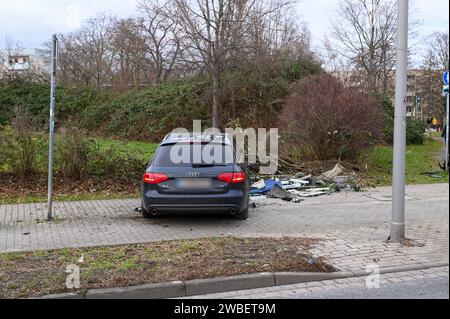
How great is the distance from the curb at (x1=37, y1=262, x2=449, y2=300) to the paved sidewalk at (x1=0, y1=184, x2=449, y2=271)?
1.13 feet

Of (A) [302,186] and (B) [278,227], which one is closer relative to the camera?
(B) [278,227]

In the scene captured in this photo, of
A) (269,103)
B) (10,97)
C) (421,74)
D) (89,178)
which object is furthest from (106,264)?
(421,74)

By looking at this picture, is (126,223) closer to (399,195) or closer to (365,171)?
(399,195)

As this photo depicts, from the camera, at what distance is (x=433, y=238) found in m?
7.00

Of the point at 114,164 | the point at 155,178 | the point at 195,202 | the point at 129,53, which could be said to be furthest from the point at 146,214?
the point at 129,53

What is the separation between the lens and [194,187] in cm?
767

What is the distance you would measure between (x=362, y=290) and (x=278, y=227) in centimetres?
303

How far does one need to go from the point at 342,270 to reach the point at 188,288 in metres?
1.79

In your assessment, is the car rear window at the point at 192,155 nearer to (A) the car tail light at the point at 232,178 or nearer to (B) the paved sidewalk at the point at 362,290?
(A) the car tail light at the point at 232,178

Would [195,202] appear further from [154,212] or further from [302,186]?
[302,186]

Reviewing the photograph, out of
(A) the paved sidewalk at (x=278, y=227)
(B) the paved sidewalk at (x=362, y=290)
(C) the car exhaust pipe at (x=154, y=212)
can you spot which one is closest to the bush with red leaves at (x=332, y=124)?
(A) the paved sidewalk at (x=278, y=227)

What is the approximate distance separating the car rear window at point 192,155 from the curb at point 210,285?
2.98 m

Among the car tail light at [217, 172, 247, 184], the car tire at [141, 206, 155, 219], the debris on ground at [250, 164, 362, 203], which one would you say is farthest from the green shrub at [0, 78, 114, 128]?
the car tail light at [217, 172, 247, 184]

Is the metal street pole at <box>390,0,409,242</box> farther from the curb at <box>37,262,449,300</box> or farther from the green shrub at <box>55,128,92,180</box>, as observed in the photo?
the green shrub at <box>55,128,92,180</box>
